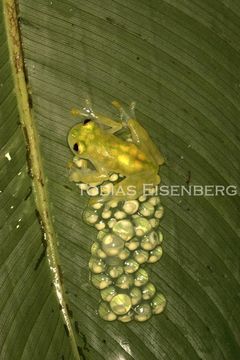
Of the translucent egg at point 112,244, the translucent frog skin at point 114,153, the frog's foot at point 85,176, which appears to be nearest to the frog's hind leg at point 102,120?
the translucent frog skin at point 114,153

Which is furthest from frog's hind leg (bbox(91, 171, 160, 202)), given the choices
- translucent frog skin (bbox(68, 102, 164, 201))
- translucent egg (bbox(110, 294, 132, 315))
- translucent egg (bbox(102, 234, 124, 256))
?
translucent egg (bbox(110, 294, 132, 315))

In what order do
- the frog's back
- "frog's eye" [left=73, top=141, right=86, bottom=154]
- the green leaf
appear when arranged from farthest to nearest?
the frog's back < "frog's eye" [left=73, top=141, right=86, bottom=154] < the green leaf

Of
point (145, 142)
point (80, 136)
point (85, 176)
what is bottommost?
point (85, 176)

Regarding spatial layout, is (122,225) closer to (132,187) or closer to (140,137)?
(132,187)

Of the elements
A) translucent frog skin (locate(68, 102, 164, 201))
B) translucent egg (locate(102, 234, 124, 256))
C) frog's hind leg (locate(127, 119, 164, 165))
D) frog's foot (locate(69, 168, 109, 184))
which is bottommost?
translucent egg (locate(102, 234, 124, 256))

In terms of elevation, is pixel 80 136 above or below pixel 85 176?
above

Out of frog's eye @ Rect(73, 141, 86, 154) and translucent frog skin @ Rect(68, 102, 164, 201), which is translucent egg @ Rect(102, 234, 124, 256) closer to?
translucent frog skin @ Rect(68, 102, 164, 201)

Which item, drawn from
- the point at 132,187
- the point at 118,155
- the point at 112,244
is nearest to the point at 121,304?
the point at 112,244
